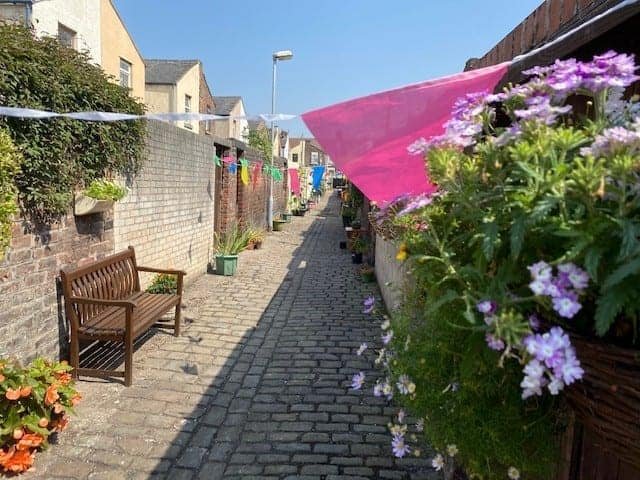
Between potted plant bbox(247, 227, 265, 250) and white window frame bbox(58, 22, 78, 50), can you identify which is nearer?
potted plant bbox(247, 227, 265, 250)

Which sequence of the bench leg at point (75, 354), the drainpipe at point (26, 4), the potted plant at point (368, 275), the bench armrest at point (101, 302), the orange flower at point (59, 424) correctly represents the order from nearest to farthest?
the orange flower at point (59, 424)
the bench armrest at point (101, 302)
the bench leg at point (75, 354)
the potted plant at point (368, 275)
the drainpipe at point (26, 4)

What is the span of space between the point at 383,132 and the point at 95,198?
347 cm

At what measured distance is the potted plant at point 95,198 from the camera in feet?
14.6

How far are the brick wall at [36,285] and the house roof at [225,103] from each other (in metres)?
34.9

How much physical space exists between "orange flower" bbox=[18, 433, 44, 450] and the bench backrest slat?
1327mm

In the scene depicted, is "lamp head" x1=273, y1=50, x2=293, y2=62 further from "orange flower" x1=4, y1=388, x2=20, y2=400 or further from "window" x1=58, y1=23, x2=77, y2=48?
"orange flower" x1=4, y1=388, x2=20, y2=400

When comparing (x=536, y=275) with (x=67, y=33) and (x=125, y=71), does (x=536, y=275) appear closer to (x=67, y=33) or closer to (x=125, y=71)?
(x=67, y=33)

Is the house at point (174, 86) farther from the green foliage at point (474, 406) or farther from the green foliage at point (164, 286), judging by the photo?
the green foliage at point (474, 406)

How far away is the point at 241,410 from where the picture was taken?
154 inches

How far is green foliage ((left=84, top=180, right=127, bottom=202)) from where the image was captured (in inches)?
178

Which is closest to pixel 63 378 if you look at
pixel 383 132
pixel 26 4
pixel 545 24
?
pixel 383 132

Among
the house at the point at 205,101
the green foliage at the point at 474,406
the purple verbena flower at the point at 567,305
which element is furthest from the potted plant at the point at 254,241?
the house at the point at 205,101

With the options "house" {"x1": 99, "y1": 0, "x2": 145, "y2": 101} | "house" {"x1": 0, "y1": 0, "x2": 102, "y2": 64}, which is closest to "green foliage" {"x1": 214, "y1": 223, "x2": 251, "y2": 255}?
"house" {"x1": 0, "y1": 0, "x2": 102, "y2": 64}

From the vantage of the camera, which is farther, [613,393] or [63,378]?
[63,378]
